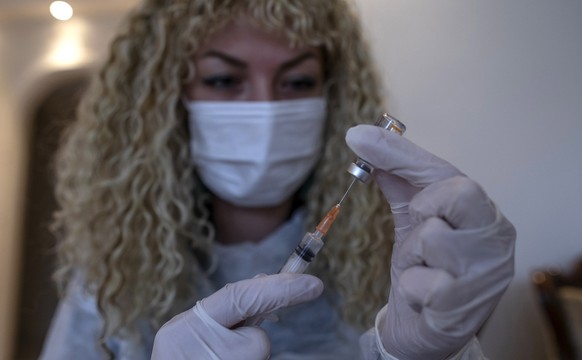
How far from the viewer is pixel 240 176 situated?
2.62 feet

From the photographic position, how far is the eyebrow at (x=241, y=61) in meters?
0.78

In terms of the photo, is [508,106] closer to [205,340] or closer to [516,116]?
[516,116]

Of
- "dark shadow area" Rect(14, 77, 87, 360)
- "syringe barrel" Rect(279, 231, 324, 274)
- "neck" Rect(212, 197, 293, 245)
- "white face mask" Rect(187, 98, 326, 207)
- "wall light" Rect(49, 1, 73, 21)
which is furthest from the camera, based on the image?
"wall light" Rect(49, 1, 73, 21)

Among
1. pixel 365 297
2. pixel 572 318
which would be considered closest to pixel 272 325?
pixel 365 297

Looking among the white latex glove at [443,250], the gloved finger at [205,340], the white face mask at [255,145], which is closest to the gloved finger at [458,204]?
the white latex glove at [443,250]

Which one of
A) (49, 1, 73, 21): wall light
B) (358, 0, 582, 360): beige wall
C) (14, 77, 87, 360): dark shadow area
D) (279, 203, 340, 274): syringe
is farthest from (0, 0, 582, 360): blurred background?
(49, 1, 73, 21): wall light

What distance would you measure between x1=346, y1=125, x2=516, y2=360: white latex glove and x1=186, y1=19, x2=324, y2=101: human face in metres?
0.38

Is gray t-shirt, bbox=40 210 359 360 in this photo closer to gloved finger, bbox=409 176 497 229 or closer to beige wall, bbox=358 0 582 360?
beige wall, bbox=358 0 582 360

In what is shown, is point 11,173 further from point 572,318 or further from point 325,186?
point 572,318

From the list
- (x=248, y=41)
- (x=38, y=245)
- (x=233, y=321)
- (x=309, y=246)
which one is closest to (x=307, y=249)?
(x=309, y=246)

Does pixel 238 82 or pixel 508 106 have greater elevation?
pixel 508 106

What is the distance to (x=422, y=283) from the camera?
0.41m

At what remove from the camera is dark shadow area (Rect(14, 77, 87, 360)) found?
111cm

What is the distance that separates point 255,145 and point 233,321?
0.34 metres
